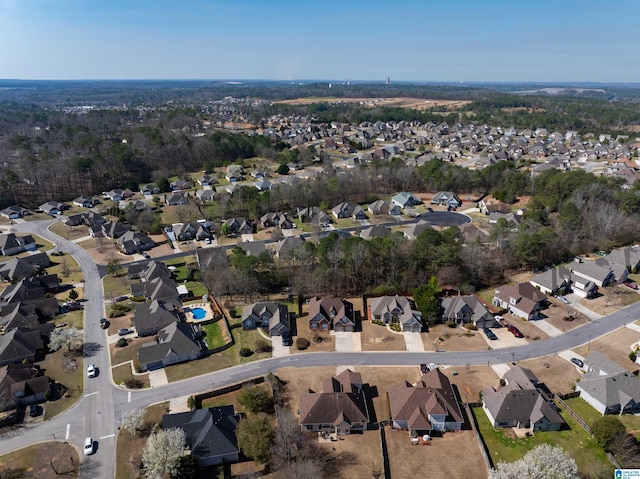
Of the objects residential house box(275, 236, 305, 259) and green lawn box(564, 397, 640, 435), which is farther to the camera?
residential house box(275, 236, 305, 259)

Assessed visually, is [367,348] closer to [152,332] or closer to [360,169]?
[152,332]

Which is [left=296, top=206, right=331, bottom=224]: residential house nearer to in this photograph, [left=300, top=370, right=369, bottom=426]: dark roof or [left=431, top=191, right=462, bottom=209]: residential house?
[left=431, top=191, right=462, bottom=209]: residential house

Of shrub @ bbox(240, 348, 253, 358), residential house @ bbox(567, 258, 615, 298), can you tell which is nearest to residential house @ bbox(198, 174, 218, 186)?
shrub @ bbox(240, 348, 253, 358)

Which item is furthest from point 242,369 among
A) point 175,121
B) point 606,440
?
point 175,121

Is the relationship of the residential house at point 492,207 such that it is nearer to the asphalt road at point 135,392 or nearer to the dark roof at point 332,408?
the asphalt road at point 135,392

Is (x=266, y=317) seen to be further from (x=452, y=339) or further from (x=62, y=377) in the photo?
(x=452, y=339)

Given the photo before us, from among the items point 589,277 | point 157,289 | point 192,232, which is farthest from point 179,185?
point 589,277

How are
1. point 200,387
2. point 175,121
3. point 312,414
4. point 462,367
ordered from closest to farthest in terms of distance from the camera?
point 312,414
point 200,387
point 462,367
point 175,121

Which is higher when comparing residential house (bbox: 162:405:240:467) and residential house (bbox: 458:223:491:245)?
residential house (bbox: 458:223:491:245)
